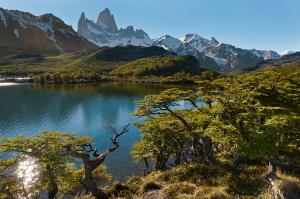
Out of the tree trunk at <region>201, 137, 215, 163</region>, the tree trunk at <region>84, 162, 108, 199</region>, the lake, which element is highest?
the tree trunk at <region>201, 137, 215, 163</region>

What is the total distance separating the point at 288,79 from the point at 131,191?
24.6m

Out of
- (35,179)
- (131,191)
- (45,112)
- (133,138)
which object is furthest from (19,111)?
(131,191)

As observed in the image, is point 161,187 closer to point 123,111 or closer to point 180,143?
point 180,143

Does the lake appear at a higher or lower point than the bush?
lower

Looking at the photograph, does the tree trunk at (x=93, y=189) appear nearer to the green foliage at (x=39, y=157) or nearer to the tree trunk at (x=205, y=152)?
the green foliage at (x=39, y=157)

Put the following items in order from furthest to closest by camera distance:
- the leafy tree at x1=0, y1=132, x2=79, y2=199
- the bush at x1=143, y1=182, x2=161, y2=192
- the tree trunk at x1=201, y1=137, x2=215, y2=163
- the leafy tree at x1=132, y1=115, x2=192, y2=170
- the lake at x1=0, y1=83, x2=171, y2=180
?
the lake at x1=0, y1=83, x2=171, y2=180, the leafy tree at x1=132, y1=115, x2=192, y2=170, the tree trunk at x1=201, y1=137, x2=215, y2=163, the leafy tree at x1=0, y1=132, x2=79, y2=199, the bush at x1=143, y1=182, x2=161, y2=192

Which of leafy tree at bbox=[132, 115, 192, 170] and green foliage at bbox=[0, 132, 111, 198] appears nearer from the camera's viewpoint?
green foliage at bbox=[0, 132, 111, 198]

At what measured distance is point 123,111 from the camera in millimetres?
135750

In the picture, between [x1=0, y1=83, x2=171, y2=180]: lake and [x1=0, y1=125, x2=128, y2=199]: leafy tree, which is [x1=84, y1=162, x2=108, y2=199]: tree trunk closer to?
[x1=0, y1=125, x2=128, y2=199]: leafy tree

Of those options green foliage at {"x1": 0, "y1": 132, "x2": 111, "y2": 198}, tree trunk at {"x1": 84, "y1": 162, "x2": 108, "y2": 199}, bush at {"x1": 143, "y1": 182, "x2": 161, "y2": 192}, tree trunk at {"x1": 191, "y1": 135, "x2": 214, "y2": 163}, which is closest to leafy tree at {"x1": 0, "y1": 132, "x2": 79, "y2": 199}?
green foliage at {"x1": 0, "y1": 132, "x2": 111, "y2": 198}

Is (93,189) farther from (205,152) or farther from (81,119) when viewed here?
(81,119)

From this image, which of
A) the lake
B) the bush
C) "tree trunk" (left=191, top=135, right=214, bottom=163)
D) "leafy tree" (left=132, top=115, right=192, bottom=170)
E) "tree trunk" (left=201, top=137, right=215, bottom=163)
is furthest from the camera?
the lake

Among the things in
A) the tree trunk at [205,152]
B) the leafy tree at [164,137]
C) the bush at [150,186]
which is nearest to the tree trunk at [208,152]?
the tree trunk at [205,152]

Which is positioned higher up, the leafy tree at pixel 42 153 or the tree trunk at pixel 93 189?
the leafy tree at pixel 42 153
